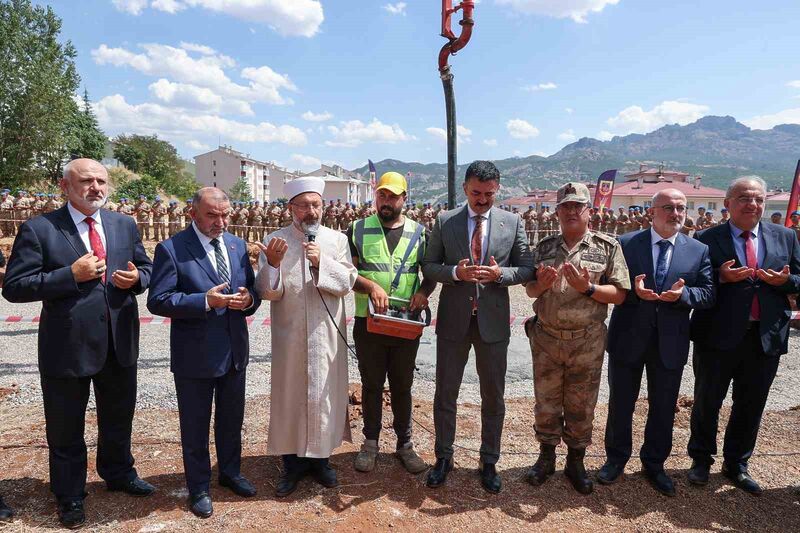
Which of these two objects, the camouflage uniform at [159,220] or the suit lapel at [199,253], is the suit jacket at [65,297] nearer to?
the suit lapel at [199,253]

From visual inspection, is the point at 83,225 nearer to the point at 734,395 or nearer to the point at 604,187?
the point at 734,395

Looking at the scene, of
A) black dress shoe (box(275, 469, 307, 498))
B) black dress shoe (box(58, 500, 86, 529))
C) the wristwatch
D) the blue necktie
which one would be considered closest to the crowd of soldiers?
the blue necktie

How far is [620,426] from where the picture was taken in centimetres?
373

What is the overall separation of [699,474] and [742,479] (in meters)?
0.29

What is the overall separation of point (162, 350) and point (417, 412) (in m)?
3.94

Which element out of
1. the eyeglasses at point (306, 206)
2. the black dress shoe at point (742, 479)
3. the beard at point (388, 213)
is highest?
the eyeglasses at point (306, 206)

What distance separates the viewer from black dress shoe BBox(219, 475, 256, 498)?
346cm

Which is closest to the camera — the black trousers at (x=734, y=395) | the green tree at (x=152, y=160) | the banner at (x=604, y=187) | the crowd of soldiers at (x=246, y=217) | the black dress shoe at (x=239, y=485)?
the black dress shoe at (x=239, y=485)

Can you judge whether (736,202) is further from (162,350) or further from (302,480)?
(162,350)

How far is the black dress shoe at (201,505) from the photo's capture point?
3196 millimetres

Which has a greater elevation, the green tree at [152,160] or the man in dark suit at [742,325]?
the green tree at [152,160]

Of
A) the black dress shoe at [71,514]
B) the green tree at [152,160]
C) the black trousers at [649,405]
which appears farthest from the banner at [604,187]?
the green tree at [152,160]

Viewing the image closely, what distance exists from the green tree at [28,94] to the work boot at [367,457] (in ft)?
136

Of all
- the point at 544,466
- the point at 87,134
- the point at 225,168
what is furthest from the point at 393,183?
the point at 225,168
